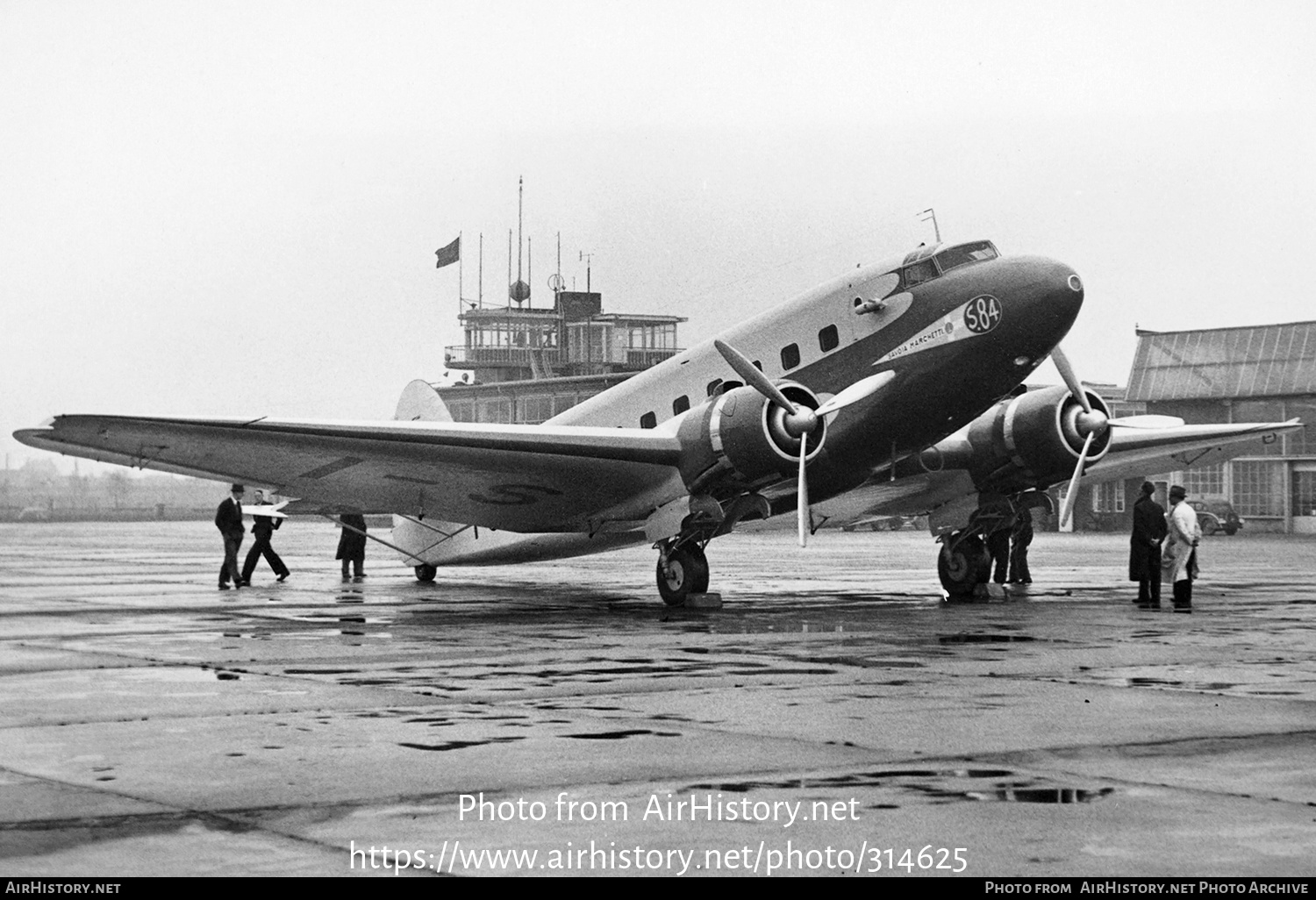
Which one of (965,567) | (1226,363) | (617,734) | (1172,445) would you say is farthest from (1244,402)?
(617,734)

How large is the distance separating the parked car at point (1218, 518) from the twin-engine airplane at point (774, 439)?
4641 cm

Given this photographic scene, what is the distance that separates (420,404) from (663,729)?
1961cm

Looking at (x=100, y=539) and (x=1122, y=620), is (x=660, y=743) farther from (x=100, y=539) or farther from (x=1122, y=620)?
(x=100, y=539)

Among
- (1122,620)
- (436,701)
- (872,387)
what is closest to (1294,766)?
(436,701)

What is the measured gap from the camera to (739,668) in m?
14.1

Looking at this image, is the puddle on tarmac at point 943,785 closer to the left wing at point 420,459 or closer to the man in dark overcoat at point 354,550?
the left wing at point 420,459

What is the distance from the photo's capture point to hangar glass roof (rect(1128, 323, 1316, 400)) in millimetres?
71875

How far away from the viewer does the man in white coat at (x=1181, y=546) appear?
21.8 meters

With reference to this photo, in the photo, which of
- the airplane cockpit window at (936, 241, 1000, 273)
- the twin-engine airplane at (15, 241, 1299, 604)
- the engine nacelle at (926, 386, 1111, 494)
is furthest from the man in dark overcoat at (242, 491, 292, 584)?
the airplane cockpit window at (936, 241, 1000, 273)

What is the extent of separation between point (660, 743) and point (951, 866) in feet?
11.4

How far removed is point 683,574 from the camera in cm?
2208

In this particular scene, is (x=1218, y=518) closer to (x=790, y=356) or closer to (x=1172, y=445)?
(x=1172, y=445)

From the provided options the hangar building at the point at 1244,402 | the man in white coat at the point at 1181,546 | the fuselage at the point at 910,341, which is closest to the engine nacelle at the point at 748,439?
the fuselage at the point at 910,341

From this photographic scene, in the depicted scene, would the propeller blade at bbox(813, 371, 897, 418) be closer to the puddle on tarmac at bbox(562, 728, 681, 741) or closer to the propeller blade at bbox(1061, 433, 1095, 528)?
the propeller blade at bbox(1061, 433, 1095, 528)
